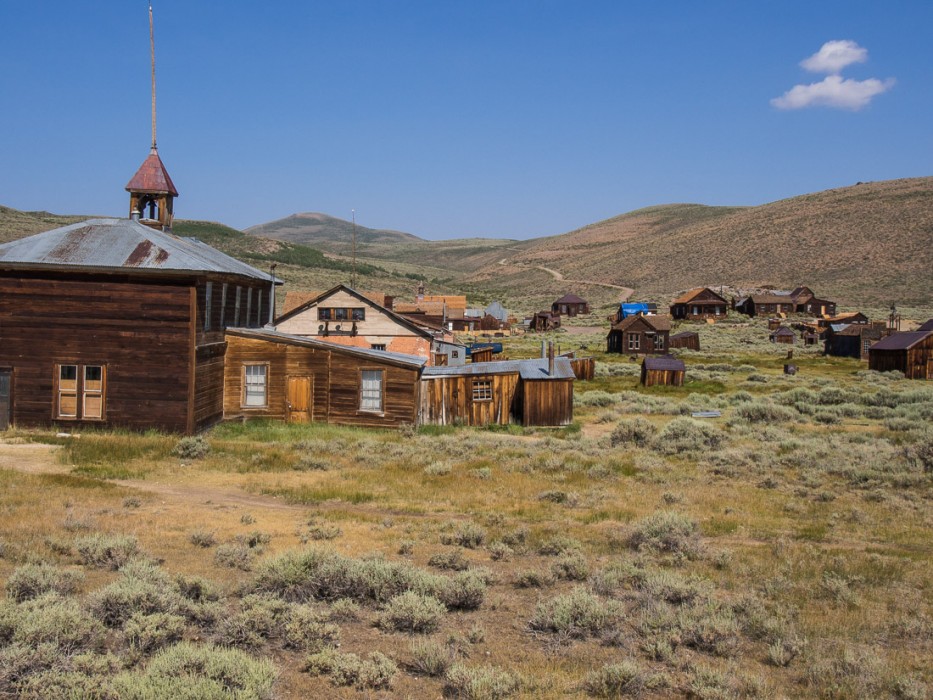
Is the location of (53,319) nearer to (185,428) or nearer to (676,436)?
(185,428)

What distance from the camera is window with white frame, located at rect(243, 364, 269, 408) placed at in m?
22.1

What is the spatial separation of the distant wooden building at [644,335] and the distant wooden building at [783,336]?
13.3m

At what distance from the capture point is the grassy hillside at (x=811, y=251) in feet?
330

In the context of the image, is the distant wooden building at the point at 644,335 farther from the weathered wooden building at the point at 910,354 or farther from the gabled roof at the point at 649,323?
the weathered wooden building at the point at 910,354

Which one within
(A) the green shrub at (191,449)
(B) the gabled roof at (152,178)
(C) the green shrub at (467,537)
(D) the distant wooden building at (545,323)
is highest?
(B) the gabled roof at (152,178)

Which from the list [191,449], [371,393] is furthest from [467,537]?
[371,393]

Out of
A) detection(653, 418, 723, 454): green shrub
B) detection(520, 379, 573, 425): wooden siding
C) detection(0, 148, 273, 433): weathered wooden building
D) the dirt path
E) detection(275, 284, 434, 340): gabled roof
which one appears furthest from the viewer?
detection(275, 284, 434, 340): gabled roof

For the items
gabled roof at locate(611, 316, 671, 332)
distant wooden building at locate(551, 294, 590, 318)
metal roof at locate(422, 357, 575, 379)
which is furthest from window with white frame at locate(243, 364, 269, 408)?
distant wooden building at locate(551, 294, 590, 318)

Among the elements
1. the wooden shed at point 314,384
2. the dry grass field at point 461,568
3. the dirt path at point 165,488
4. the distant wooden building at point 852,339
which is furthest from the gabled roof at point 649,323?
the dirt path at point 165,488

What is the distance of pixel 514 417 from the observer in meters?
24.0

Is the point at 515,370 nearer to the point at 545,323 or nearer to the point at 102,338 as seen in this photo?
the point at 102,338

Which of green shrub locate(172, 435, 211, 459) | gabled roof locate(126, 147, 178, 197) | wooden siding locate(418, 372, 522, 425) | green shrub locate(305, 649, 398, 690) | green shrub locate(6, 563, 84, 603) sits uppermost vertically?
gabled roof locate(126, 147, 178, 197)

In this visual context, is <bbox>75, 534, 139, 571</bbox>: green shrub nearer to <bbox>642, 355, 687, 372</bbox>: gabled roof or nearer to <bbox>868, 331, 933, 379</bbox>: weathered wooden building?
<bbox>642, 355, 687, 372</bbox>: gabled roof

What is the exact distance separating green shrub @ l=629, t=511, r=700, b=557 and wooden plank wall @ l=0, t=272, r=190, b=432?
12.9 metres
